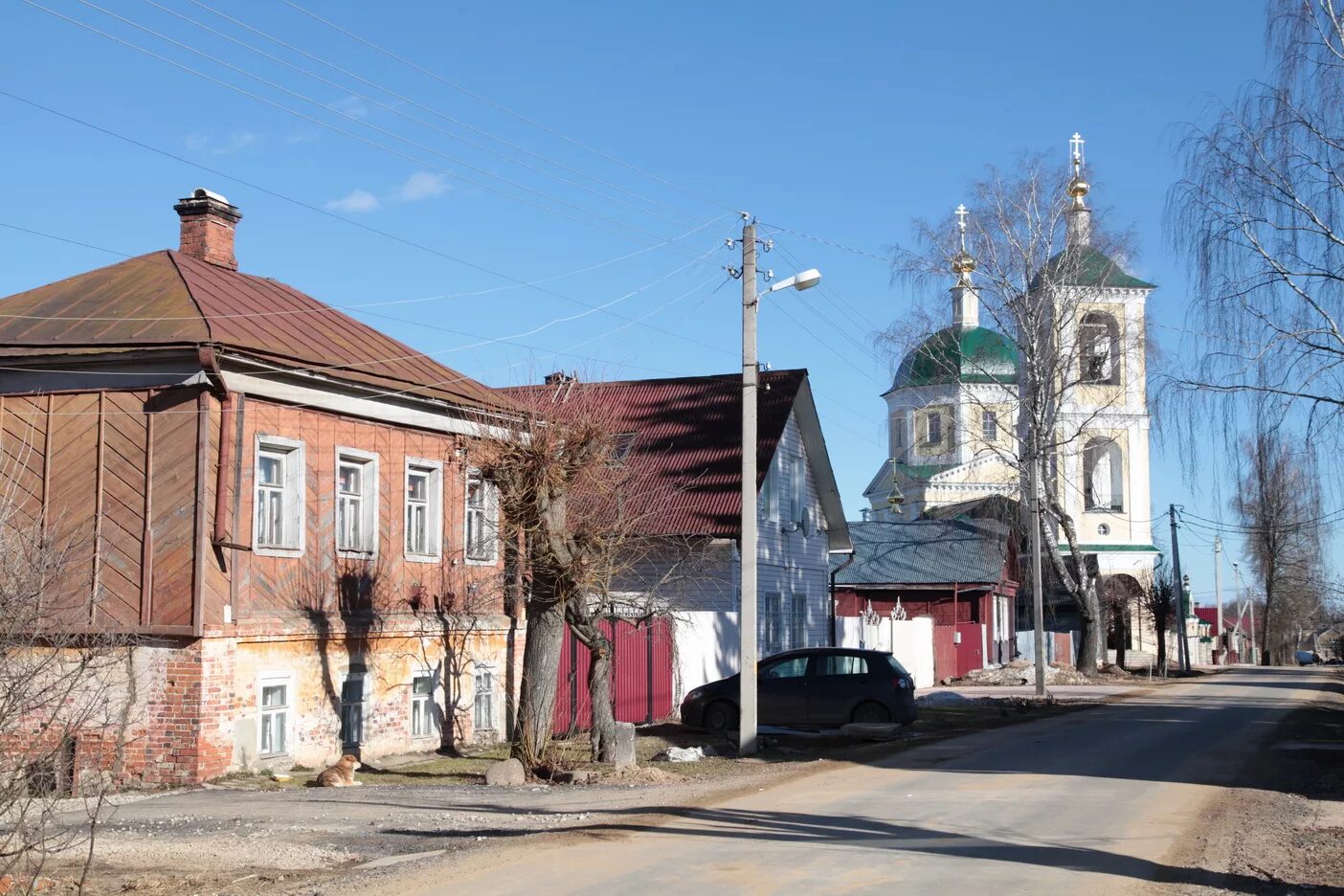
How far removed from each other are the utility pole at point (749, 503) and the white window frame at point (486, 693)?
454 cm

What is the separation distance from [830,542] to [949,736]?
13.8m

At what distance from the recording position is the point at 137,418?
16359 mm

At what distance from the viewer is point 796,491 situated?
105 ft

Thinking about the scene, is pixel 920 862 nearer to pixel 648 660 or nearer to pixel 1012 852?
pixel 1012 852

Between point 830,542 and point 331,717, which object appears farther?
point 830,542

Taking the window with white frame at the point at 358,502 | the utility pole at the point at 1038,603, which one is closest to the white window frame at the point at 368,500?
the window with white frame at the point at 358,502

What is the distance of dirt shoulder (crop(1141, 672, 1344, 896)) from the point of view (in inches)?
388

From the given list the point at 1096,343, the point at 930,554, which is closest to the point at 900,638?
the point at 930,554

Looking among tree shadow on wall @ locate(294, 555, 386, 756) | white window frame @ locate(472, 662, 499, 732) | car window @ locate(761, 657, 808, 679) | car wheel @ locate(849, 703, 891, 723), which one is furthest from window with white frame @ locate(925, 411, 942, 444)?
tree shadow on wall @ locate(294, 555, 386, 756)

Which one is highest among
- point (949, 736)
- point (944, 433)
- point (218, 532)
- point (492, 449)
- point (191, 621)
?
point (944, 433)

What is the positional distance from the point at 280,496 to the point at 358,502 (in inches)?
66.0

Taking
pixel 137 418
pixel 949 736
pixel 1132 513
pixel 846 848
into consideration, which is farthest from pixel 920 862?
pixel 1132 513

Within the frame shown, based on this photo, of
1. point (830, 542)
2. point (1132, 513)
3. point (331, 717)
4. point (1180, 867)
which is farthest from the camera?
point (1132, 513)

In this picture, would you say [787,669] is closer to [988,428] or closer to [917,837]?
[917,837]
